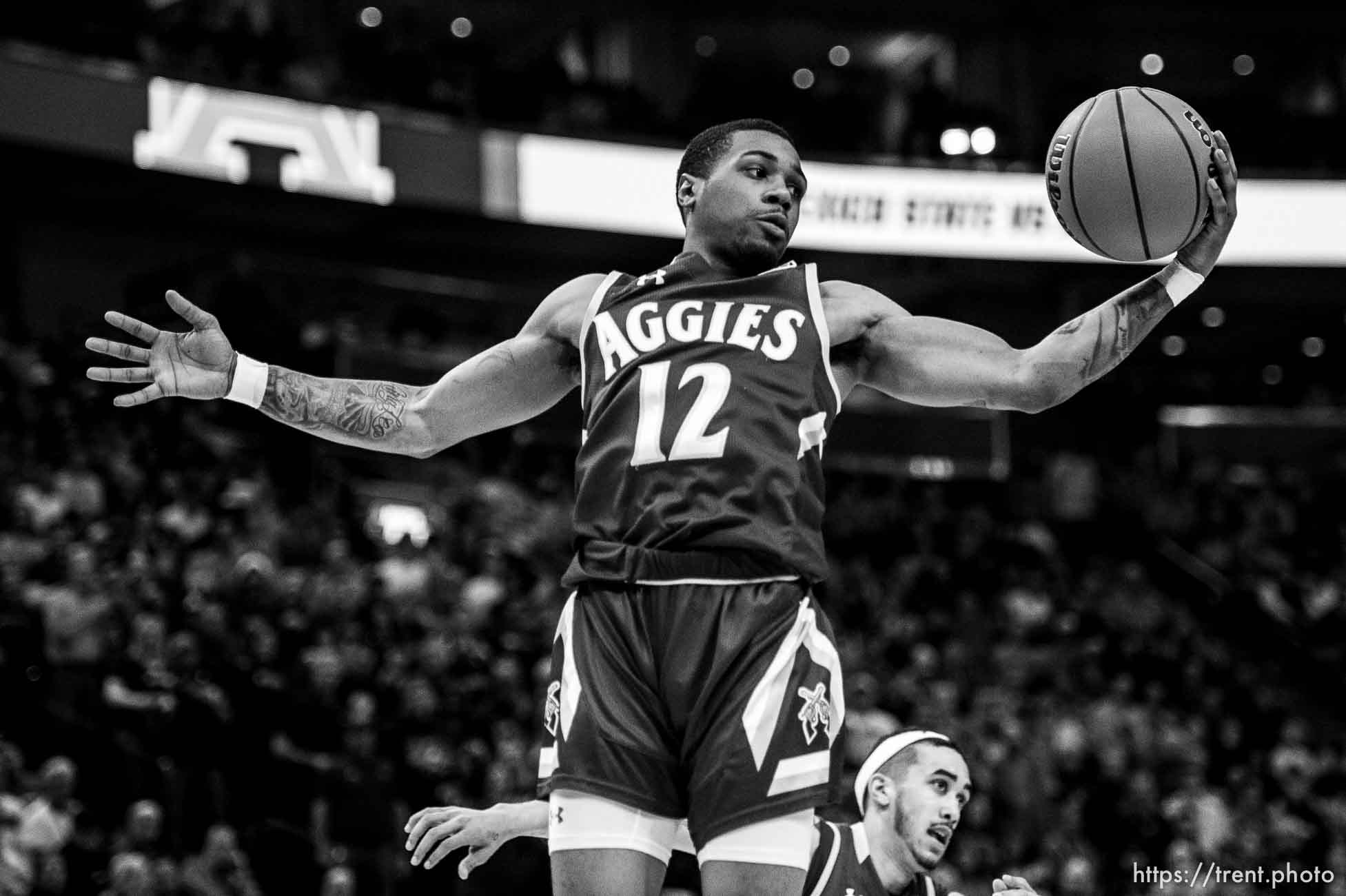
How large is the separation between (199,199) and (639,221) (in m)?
4.98

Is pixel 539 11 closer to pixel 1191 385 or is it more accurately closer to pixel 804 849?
pixel 1191 385

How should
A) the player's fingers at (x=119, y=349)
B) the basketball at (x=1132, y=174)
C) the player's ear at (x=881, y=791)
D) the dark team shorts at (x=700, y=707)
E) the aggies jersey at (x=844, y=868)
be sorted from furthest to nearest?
the player's ear at (x=881, y=791) → the aggies jersey at (x=844, y=868) → the basketball at (x=1132, y=174) → the player's fingers at (x=119, y=349) → the dark team shorts at (x=700, y=707)

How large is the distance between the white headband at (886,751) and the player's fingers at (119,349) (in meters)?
2.35

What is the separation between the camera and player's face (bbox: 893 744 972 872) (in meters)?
4.92

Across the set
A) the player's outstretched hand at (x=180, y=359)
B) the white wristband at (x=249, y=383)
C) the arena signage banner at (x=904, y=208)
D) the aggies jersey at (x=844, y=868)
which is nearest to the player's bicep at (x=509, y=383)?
the white wristband at (x=249, y=383)

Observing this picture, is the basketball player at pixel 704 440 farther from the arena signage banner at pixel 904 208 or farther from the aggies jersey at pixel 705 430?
the arena signage banner at pixel 904 208

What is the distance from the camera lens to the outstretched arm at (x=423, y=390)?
4.13 m

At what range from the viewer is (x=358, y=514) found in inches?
595

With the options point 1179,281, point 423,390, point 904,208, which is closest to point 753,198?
point 423,390

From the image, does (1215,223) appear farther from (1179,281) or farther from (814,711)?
(814,711)

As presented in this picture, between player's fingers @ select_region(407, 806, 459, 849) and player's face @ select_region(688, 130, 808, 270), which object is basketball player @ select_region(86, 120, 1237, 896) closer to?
player's face @ select_region(688, 130, 808, 270)

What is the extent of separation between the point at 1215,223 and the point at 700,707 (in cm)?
176

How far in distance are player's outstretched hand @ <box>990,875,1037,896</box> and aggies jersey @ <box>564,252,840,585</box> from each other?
100cm

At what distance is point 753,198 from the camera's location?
3.93 meters
